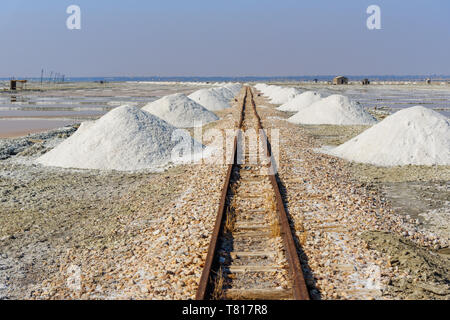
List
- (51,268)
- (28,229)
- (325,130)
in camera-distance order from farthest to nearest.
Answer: (325,130) → (28,229) → (51,268)

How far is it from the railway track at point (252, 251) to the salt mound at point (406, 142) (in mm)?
4553

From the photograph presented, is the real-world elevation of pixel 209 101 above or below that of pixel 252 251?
above

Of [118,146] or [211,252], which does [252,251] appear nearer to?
[211,252]

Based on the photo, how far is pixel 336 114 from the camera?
808 inches

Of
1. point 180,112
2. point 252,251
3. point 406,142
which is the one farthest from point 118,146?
point 180,112

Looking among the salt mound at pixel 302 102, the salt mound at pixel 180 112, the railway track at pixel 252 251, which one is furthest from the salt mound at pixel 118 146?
the salt mound at pixel 302 102

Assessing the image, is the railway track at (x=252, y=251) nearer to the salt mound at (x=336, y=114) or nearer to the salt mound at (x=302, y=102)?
the salt mound at (x=336, y=114)

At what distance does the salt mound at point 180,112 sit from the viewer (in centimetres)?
1991

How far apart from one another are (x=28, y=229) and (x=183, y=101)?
15.7 m

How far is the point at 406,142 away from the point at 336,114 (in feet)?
30.8

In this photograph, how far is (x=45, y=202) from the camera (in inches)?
316
